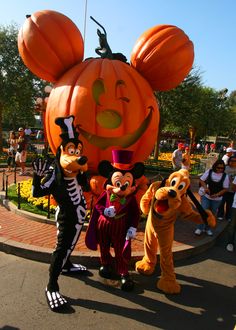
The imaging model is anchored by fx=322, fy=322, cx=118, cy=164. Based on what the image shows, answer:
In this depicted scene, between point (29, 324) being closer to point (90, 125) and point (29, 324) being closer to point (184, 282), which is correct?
point (184, 282)

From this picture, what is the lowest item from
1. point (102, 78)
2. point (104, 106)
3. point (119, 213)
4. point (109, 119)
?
point (119, 213)

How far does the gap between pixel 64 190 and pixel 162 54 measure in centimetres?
385

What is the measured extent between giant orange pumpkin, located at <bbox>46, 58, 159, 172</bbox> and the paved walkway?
1546 millimetres

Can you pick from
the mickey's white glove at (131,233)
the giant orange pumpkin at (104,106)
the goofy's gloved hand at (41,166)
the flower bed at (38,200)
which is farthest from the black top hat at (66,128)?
the flower bed at (38,200)

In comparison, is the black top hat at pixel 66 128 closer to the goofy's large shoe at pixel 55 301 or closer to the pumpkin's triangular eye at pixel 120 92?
the goofy's large shoe at pixel 55 301

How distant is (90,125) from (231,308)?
144 inches

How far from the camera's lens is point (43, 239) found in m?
5.11

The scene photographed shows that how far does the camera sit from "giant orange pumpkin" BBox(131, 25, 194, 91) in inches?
247

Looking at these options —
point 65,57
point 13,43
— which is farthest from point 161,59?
point 13,43

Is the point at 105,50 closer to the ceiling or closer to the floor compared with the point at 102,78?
closer to the ceiling

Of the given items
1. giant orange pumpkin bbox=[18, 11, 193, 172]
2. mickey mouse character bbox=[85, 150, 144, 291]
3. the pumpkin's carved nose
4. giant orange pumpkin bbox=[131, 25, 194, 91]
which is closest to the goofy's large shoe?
mickey mouse character bbox=[85, 150, 144, 291]

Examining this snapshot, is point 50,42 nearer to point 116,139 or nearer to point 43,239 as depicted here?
point 116,139

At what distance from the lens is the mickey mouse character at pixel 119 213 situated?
12.4 ft

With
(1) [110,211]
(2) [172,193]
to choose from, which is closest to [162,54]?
(2) [172,193]
